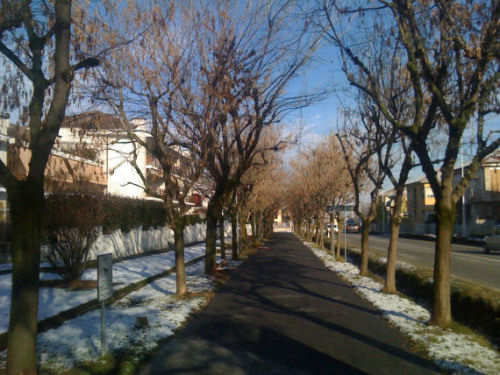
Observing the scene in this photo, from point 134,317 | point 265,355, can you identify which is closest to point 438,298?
point 265,355

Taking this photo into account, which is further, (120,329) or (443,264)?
(443,264)

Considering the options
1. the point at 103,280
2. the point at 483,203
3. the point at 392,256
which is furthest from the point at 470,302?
the point at 483,203

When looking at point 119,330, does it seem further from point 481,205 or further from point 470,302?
point 481,205

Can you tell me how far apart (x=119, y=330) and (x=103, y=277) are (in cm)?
175

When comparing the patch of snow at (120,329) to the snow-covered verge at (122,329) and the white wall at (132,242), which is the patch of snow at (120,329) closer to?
the snow-covered verge at (122,329)

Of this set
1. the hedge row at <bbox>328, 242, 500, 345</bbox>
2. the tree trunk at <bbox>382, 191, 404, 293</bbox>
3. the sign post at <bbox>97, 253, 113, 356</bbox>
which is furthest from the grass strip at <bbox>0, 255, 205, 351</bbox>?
the hedge row at <bbox>328, 242, 500, 345</bbox>

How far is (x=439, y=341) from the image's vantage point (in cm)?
766

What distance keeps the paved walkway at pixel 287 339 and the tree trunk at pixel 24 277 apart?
157 cm

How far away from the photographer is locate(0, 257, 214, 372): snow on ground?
269 inches

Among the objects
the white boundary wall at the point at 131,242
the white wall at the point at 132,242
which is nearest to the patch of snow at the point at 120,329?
the white boundary wall at the point at 131,242

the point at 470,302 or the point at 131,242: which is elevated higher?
the point at 131,242

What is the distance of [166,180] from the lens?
12.1 metres

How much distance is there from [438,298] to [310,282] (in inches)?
270

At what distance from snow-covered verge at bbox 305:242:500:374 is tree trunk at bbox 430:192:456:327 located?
30cm
